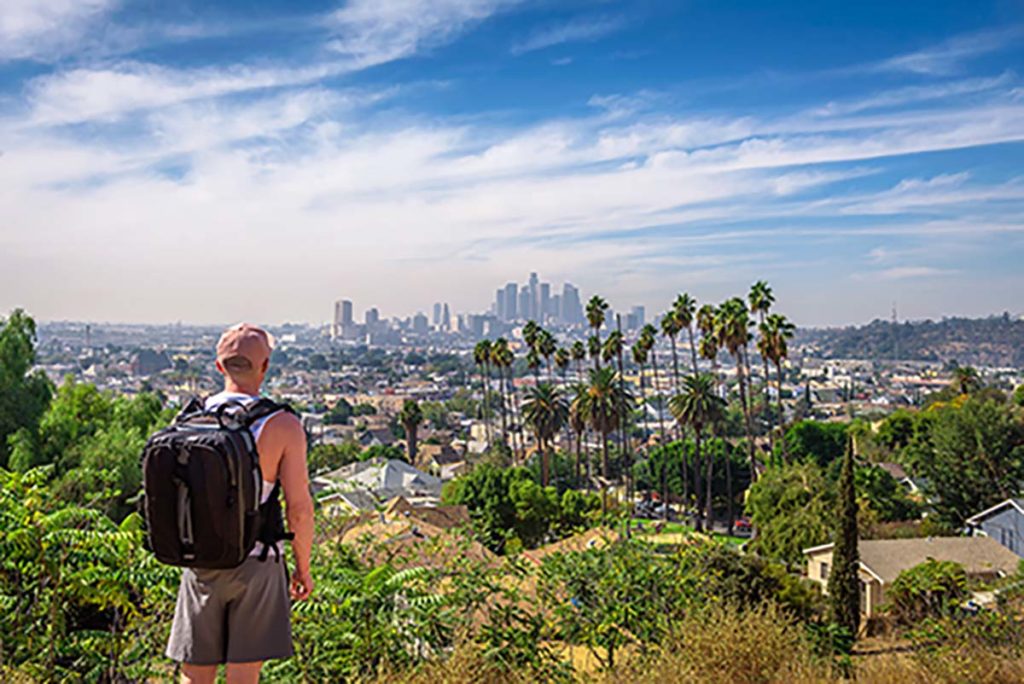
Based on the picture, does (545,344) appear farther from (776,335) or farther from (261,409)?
(261,409)

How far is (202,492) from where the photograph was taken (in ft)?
7.44

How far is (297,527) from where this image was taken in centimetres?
258

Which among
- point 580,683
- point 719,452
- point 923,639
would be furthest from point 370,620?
point 719,452

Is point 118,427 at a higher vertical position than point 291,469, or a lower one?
lower

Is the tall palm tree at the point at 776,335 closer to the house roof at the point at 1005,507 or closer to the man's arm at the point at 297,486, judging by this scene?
the house roof at the point at 1005,507

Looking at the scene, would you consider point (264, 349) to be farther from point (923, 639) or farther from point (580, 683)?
point (923, 639)

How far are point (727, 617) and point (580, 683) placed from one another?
1089 millimetres

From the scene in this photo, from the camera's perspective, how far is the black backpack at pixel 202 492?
7.45 feet

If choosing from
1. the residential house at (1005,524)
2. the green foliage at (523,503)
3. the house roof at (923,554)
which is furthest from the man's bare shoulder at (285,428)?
the residential house at (1005,524)

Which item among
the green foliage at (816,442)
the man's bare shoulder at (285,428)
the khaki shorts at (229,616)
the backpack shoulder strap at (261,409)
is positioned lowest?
the green foliage at (816,442)

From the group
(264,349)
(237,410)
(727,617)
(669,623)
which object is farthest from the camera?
(669,623)

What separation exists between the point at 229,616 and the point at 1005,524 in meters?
30.7

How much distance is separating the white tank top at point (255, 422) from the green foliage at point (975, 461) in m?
36.4

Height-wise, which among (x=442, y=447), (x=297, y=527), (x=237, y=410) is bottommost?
(x=442, y=447)
